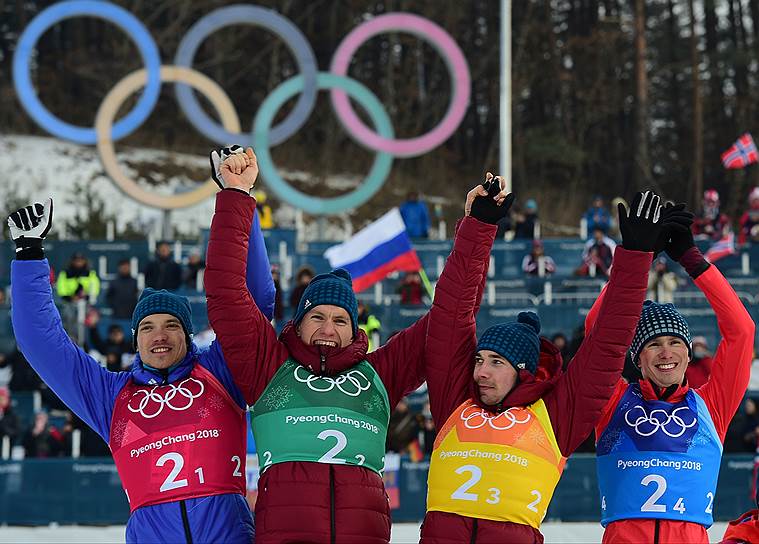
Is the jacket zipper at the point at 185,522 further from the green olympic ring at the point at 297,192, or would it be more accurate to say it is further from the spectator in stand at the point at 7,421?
the green olympic ring at the point at 297,192

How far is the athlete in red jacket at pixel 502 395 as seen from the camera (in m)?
3.97

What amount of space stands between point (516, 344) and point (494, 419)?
0.29 meters

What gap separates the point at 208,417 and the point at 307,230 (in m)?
21.4

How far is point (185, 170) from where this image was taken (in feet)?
89.2

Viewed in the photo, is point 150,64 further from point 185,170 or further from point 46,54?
point 46,54

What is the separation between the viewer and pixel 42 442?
1002 centimetres

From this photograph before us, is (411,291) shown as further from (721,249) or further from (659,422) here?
(659,422)

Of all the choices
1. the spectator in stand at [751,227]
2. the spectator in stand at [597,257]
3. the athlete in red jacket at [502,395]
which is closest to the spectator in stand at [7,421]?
the spectator in stand at [597,257]

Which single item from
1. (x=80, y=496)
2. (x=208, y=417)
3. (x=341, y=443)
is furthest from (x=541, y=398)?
(x=80, y=496)

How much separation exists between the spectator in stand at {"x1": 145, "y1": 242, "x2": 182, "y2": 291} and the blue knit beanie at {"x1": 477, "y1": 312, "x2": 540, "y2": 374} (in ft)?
30.4

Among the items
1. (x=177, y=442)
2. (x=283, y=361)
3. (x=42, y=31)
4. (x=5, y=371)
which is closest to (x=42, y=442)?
(x=5, y=371)

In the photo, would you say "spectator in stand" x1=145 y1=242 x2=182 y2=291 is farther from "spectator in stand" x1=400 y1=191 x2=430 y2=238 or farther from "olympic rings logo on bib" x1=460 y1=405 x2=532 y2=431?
"olympic rings logo on bib" x1=460 y1=405 x2=532 y2=431

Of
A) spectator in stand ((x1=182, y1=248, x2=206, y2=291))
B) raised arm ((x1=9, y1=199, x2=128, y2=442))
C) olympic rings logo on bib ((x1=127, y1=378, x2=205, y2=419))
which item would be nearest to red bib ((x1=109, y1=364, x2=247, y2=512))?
olympic rings logo on bib ((x1=127, y1=378, x2=205, y2=419))

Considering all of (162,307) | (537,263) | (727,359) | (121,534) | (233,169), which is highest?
(233,169)
